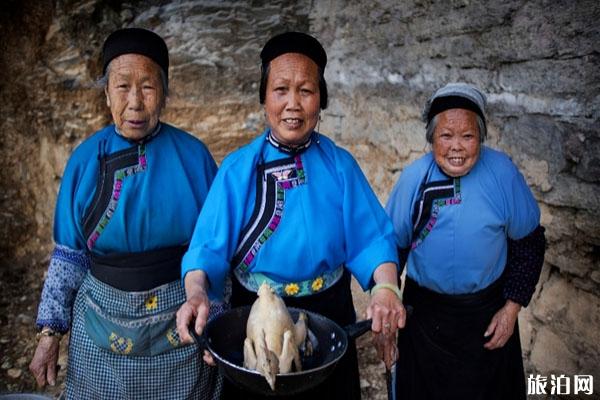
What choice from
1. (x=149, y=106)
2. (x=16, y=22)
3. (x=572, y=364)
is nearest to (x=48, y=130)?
(x=16, y=22)

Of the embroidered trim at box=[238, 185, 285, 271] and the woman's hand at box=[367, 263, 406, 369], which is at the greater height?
the embroidered trim at box=[238, 185, 285, 271]

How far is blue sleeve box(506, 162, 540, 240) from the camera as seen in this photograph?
2.54 meters

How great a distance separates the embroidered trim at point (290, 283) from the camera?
210 cm

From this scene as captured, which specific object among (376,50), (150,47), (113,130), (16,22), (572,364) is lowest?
(572,364)

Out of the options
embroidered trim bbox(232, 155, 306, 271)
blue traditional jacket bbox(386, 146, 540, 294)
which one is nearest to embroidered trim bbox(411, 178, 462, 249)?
blue traditional jacket bbox(386, 146, 540, 294)

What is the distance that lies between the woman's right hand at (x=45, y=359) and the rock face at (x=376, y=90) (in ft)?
7.94

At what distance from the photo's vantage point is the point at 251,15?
5070mm

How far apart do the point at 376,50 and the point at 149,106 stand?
239 centimetres

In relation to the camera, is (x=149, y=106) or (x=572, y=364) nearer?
(x=149, y=106)

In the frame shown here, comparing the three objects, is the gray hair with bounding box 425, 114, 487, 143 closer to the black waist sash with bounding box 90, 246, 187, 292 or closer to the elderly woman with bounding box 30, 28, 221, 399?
the elderly woman with bounding box 30, 28, 221, 399

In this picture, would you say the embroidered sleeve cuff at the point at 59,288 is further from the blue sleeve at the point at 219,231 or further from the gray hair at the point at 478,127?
the gray hair at the point at 478,127

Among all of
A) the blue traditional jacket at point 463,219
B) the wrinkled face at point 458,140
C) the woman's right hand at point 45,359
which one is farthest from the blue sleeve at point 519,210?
the woman's right hand at point 45,359

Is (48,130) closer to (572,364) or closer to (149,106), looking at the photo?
(149,106)

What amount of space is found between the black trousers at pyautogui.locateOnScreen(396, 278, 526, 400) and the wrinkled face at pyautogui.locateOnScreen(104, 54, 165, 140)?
1.43 m
